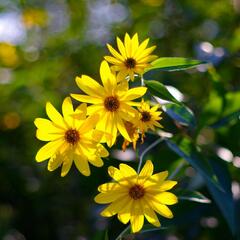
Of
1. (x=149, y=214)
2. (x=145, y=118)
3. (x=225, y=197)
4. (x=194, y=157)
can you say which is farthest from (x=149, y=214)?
(x=225, y=197)

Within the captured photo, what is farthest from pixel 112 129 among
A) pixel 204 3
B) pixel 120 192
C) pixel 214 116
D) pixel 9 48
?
pixel 9 48

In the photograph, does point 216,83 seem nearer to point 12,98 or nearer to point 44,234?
point 44,234

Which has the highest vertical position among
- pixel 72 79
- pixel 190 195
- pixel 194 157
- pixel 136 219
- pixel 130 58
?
pixel 72 79

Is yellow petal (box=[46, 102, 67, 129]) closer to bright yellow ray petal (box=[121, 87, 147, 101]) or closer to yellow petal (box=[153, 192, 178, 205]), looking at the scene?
bright yellow ray petal (box=[121, 87, 147, 101])

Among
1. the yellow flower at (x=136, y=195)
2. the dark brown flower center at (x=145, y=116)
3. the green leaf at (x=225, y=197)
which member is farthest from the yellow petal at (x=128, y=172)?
the green leaf at (x=225, y=197)

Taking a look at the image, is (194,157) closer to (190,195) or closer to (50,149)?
(190,195)

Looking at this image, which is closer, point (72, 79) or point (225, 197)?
point (225, 197)

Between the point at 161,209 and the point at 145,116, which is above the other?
the point at 145,116

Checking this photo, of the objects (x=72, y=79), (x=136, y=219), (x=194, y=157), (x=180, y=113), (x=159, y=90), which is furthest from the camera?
(x=72, y=79)
